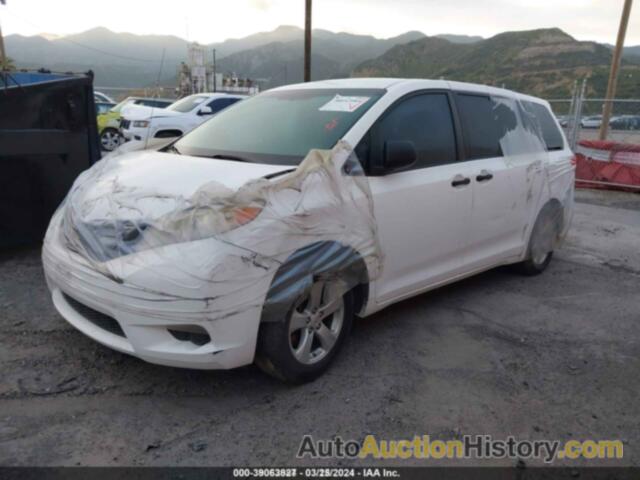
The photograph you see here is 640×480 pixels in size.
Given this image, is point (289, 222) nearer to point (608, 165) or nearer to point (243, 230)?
point (243, 230)

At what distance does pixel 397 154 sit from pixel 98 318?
Answer: 1966mm

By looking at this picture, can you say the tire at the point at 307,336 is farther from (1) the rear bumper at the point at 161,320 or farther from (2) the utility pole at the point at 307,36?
(2) the utility pole at the point at 307,36

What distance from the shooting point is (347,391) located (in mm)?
2955

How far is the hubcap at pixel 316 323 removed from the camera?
2.88 meters

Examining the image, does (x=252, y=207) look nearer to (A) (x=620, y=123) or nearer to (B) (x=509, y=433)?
(B) (x=509, y=433)

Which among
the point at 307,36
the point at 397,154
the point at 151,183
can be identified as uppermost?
the point at 307,36

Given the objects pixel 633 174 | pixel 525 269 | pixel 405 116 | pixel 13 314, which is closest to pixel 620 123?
pixel 633 174

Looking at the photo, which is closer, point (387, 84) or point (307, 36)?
point (387, 84)

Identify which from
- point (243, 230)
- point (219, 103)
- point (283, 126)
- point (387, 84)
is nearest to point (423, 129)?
point (387, 84)

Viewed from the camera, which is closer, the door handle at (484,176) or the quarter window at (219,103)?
the door handle at (484,176)

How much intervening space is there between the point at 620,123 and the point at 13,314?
A: 31942 mm

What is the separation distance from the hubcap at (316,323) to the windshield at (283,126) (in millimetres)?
835

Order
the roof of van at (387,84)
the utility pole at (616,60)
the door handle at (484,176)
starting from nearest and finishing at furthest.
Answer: the roof of van at (387,84) → the door handle at (484,176) → the utility pole at (616,60)

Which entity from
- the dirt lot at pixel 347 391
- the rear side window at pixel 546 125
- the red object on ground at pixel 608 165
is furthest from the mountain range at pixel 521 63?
the dirt lot at pixel 347 391
